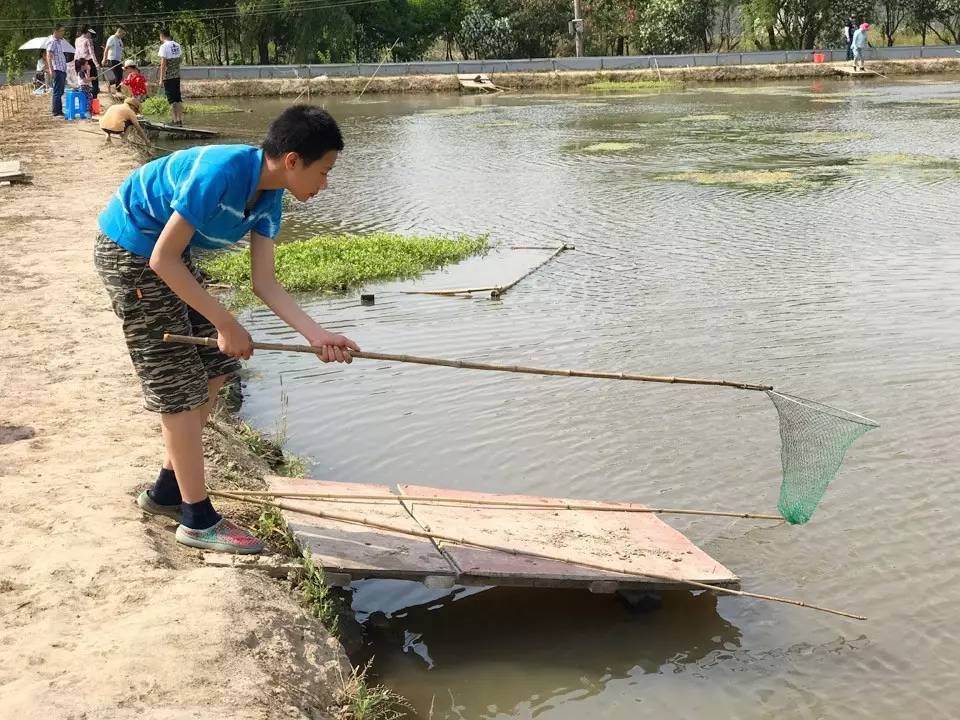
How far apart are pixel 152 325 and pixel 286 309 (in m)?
0.42

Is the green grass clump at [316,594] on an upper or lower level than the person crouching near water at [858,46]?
lower

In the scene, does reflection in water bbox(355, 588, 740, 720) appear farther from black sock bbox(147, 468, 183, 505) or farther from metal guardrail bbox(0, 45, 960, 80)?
metal guardrail bbox(0, 45, 960, 80)

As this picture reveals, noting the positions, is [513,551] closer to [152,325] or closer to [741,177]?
[152,325]

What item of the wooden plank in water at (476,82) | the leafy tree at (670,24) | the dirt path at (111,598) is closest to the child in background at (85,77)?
the wooden plank in water at (476,82)

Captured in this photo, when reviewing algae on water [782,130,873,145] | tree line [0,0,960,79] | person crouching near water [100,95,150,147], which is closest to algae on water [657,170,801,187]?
algae on water [782,130,873,145]

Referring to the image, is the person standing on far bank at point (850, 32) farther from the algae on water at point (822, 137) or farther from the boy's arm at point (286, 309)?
the boy's arm at point (286, 309)

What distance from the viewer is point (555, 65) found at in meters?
37.4

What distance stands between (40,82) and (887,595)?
29.7m

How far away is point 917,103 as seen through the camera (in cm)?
2377

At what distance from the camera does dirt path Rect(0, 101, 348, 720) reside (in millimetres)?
2941

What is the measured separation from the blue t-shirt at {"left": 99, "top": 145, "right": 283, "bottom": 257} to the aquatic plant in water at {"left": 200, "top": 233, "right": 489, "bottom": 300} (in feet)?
17.4

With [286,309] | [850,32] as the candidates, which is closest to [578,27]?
[850,32]

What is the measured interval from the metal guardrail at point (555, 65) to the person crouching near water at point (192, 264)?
33.6 meters

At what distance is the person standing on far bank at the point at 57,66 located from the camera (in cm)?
1989
